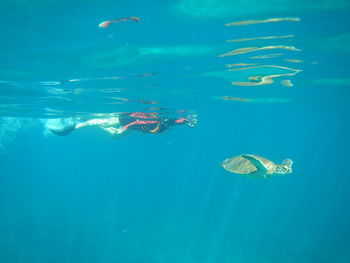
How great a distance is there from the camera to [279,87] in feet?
64.0

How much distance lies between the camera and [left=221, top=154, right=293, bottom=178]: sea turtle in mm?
6041

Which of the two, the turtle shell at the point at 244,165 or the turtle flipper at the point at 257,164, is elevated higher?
the turtle shell at the point at 244,165

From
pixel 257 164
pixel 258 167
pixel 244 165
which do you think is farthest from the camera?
pixel 244 165

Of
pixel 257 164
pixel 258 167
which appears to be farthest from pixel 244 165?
pixel 257 164

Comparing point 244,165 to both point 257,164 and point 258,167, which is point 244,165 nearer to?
point 258,167

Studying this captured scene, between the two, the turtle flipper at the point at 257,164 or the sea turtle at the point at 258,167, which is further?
the sea turtle at the point at 258,167

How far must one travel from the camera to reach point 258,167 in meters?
6.31

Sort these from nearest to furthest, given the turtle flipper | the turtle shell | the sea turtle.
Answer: the turtle flipper, the sea turtle, the turtle shell

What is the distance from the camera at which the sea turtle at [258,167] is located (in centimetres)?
604

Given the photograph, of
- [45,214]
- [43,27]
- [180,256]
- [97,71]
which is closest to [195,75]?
[97,71]

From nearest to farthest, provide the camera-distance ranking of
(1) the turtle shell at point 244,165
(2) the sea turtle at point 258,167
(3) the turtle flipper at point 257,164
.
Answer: (3) the turtle flipper at point 257,164 < (2) the sea turtle at point 258,167 < (1) the turtle shell at point 244,165

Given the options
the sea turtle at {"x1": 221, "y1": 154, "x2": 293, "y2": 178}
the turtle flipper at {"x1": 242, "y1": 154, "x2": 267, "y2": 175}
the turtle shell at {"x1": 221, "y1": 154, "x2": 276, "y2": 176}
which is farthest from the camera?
the turtle shell at {"x1": 221, "y1": 154, "x2": 276, "y2": 176}

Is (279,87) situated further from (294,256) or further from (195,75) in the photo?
(294,256)

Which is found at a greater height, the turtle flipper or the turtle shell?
the turtle shell
